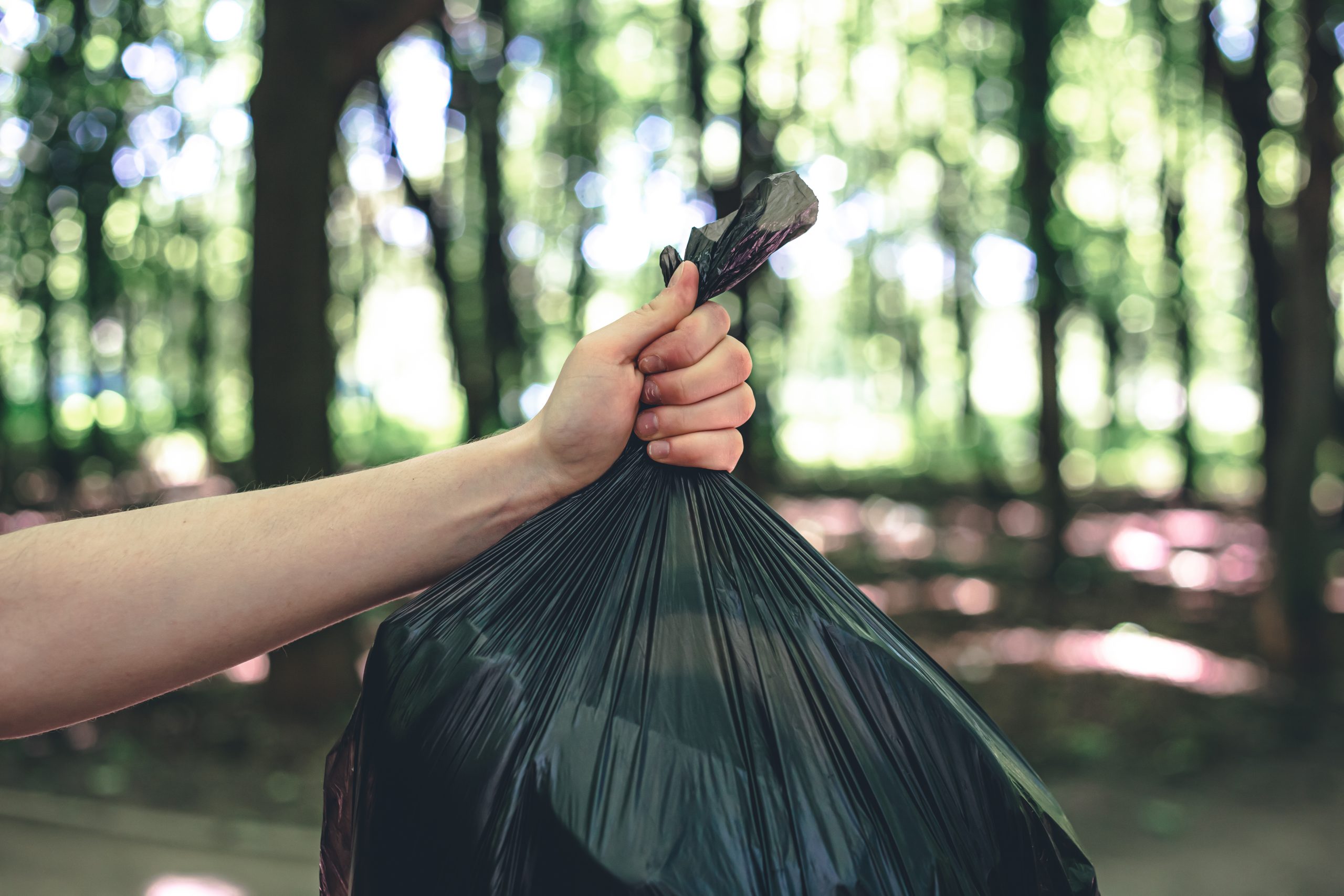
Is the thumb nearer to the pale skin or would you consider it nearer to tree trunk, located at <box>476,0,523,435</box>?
the pale skin

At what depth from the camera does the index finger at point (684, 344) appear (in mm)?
1269

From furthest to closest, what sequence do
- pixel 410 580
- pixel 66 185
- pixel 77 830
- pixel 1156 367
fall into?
1. pixel 1156 367
2. pixel 66 185
3. pixel 77 830
4. pixel 410 580

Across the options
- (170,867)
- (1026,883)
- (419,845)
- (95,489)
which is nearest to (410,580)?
(419,845)

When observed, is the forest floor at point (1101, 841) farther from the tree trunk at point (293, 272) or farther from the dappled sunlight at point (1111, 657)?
the dappled sunlight at point (1111, 657)

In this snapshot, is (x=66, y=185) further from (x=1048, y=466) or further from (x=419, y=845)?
(x=419, y=845)

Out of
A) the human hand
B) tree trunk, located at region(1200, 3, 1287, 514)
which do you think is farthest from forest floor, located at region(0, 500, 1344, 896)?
the human hand

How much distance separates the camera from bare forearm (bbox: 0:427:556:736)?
1252mm

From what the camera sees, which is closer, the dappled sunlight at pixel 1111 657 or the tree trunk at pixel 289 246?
the tree trunk at pixel 289 246

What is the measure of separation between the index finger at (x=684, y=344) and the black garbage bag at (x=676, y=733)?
93mm

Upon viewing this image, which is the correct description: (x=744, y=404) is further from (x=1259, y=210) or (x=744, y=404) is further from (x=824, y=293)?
(x=824, y=293)

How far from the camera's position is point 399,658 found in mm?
1146

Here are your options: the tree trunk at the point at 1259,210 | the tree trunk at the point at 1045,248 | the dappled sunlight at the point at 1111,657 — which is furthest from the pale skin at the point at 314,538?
the tree trunk at the point at 1259,210

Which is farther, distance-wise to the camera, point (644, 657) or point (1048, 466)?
point (1048, 466)

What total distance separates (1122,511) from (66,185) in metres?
19.2
